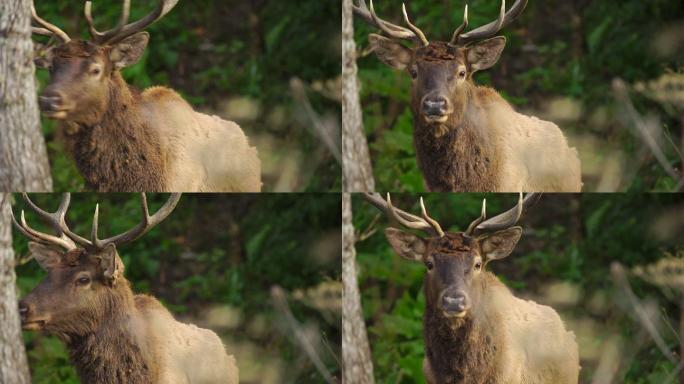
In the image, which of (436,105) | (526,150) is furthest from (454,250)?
(526,150)

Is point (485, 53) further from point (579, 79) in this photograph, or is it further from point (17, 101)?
point (17, 101)

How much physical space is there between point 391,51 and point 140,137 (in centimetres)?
158

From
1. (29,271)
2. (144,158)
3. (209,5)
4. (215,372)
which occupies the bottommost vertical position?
(215,372)

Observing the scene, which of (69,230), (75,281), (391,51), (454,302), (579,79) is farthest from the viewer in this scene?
(579,79)

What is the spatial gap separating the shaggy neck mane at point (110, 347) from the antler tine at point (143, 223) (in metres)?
0.29

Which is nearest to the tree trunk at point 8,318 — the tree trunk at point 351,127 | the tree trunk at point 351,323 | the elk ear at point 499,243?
the tree trunk at point 351,323

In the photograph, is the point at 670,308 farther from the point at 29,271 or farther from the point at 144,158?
the point at 29,271

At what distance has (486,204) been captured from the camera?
8.50 metres

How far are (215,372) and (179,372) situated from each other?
0.32 m

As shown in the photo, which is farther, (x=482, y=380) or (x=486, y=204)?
(x=486, y=204)

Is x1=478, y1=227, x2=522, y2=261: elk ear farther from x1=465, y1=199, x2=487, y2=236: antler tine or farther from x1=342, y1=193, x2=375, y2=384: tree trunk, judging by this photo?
x1=342, y1=193, x2=375, y2=384: tree trunk

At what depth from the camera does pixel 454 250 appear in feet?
25.8

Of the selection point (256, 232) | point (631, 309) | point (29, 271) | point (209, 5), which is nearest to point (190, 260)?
point (256, 232)

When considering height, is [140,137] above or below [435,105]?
below
